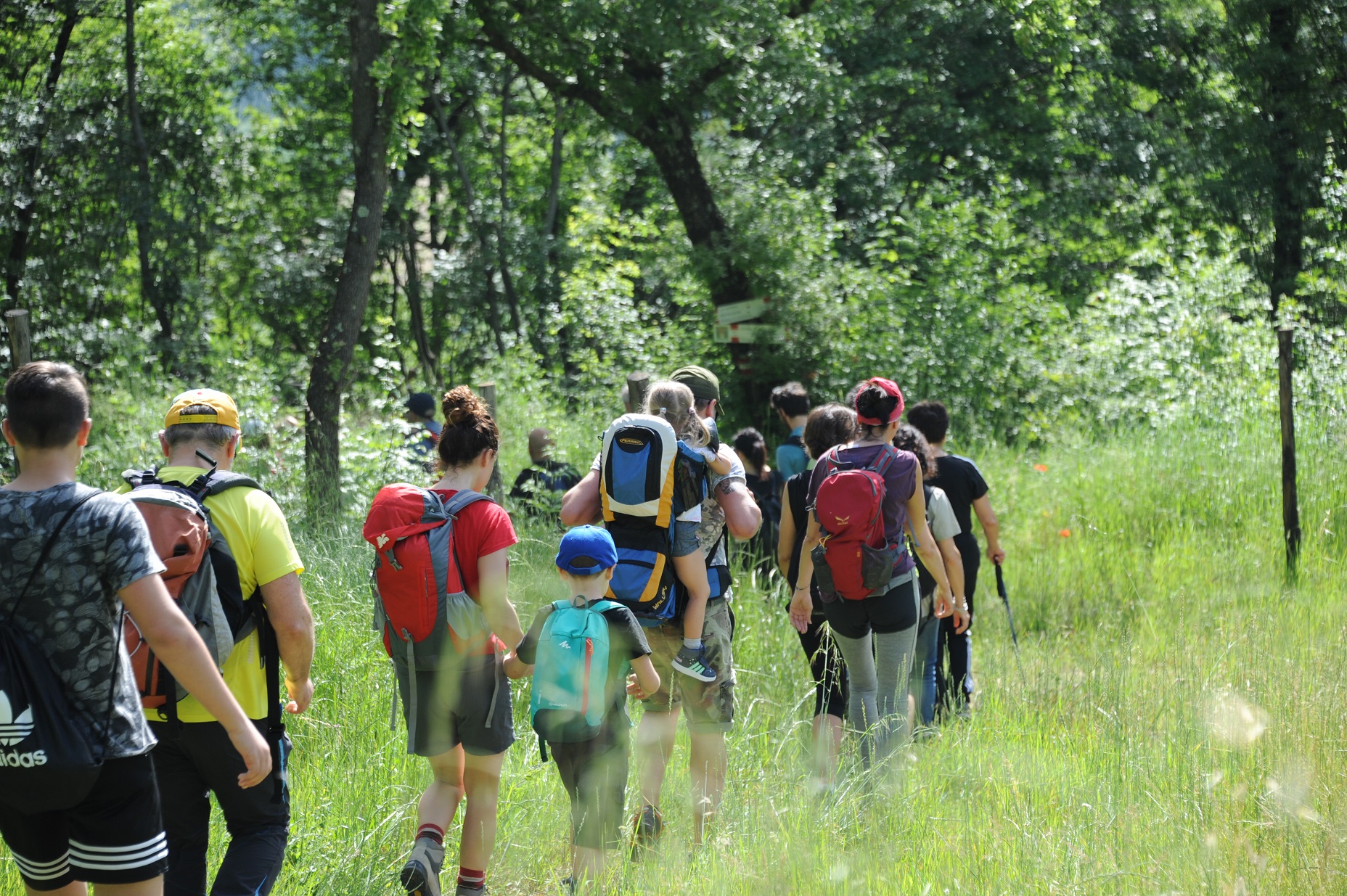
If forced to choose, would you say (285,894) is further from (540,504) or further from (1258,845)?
(540,504)

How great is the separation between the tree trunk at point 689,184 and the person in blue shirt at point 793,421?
5.53 m

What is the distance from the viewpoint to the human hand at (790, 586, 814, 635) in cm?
486

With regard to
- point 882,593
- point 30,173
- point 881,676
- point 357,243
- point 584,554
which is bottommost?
point 881,676

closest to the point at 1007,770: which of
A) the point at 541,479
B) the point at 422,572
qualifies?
the point at 422,572

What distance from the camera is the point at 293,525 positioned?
7180mm

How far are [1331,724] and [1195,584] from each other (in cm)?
383

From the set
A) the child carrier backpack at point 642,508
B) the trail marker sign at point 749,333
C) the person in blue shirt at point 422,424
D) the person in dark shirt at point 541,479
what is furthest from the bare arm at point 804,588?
the trail marker sign at point 749,333

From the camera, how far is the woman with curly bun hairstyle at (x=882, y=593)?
4.58m

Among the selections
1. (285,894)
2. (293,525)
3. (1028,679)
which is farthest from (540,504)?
(285,894)

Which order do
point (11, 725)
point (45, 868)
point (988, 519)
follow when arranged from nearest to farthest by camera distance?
point (11, 725)
point (45, 868)
point (988, 519)

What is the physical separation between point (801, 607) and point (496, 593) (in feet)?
5.95

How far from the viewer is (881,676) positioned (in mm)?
4801

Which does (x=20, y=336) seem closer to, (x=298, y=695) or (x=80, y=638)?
(x=298, y=695)

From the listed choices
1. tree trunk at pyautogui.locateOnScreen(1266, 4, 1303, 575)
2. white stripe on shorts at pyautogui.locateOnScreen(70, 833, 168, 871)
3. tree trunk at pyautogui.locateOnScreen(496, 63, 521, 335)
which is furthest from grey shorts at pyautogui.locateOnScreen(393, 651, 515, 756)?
tree trunk at pyautogui.locateOnScreen(496, 63, 521, 335)
